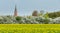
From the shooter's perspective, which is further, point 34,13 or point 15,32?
point 34,13

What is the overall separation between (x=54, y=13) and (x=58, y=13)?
1571mm

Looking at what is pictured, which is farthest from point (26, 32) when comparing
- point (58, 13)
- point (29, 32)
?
point (58, 13)

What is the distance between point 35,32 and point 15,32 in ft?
4.15

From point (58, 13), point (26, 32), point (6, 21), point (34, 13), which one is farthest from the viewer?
point (58, 13)

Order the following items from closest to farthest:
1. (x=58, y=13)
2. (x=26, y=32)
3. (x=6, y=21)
Answer: 1. (x=26, y=32)
2. (x=6, y=21)
3. (x=58, y=13)

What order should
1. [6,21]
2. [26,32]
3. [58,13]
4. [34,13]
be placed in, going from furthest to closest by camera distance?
[58,13], [34,13], [6,21], [26,32]

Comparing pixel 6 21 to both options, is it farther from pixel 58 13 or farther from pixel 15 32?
pixel 58 13

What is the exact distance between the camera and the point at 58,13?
80.0 meters

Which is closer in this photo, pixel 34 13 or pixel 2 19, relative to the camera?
pixel 2 19

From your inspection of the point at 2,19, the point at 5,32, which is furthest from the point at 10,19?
the point at 5,32

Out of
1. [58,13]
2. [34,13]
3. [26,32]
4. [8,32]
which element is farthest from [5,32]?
[58,13]

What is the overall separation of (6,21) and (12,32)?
3023 cm

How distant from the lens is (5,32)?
50.9 ft

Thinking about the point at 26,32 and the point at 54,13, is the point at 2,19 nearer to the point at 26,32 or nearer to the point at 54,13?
the point at 26,32
